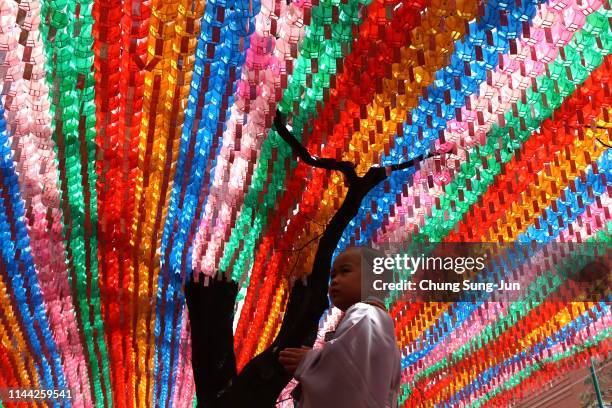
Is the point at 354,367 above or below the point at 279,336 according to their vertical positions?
below

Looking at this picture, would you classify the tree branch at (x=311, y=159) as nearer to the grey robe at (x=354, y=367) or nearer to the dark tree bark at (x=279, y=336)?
the dark tree bark at (x=279, y=336)

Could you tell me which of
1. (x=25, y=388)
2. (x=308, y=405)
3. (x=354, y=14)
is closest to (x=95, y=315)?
(x=25, y=388)

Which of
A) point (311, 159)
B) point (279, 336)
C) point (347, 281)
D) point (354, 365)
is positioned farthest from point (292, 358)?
point (279, 336)

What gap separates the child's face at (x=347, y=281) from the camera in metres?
2.45

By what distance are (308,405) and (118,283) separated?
238 inches

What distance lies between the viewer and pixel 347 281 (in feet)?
8.08

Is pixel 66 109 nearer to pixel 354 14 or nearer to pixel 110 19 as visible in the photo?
pixel 110 19

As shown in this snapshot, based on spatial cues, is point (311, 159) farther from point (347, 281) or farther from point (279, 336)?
point (347, 281)

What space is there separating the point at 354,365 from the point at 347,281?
45 cm

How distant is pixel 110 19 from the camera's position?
313cm

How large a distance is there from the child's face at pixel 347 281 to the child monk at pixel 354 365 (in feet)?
0.57

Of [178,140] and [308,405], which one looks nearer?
[308,405]

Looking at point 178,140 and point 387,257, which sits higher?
point 178,140

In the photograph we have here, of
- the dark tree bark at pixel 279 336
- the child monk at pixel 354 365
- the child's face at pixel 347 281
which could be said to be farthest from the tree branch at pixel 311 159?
the child monk at pixel 354 365
